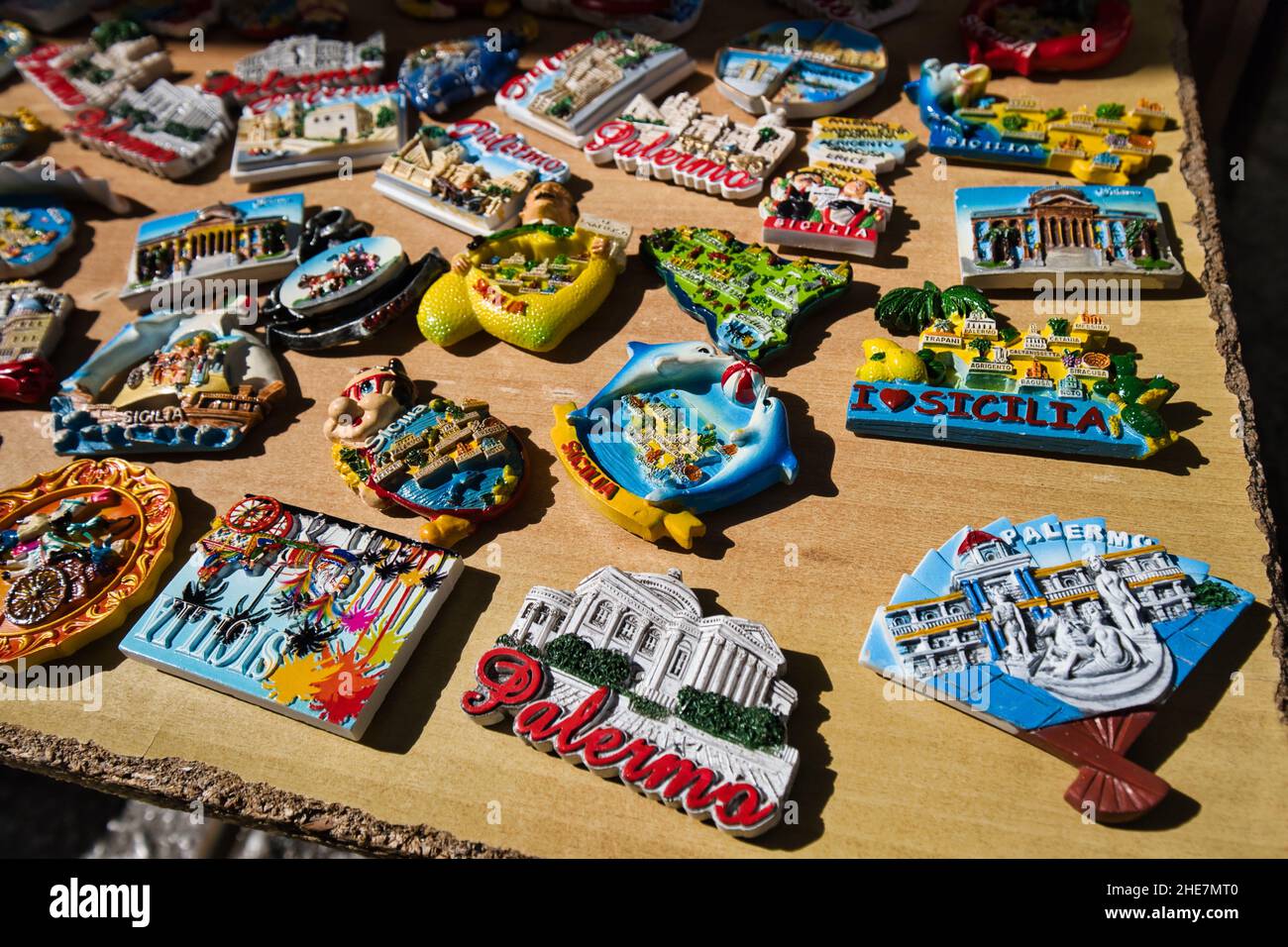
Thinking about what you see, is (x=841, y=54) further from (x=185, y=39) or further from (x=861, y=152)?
(x=185, y=39)

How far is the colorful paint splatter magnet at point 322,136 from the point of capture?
8.72 m

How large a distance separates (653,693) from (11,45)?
10.3 meters

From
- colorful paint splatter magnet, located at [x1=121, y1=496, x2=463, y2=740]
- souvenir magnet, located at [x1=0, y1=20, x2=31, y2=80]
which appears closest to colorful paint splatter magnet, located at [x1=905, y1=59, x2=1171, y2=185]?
A: colorful paint splatter magnet, located at [x1=121, y1=496, x2=463, y2=740]

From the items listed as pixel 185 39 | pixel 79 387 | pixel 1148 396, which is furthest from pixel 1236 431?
pixel 185 39

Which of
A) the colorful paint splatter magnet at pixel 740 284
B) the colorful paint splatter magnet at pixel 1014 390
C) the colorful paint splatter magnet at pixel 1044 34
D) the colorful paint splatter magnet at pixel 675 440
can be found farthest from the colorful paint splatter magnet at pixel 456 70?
the colorful paint splatter magnet at pixel 1014 390

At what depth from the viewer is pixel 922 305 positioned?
682 cm

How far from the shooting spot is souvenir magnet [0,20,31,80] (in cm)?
1044

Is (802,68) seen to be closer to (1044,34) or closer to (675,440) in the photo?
(1044,34)

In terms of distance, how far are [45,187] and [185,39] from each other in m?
2.64

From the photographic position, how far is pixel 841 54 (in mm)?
8734

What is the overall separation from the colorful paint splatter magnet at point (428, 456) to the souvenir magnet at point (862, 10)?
557 cm

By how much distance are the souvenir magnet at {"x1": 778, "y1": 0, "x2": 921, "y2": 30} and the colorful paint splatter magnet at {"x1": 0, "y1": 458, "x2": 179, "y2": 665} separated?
7255 millimetres

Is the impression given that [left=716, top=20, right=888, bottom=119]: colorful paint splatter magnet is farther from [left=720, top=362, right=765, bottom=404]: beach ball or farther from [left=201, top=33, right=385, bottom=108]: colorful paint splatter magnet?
[left=201, top=33, right=385, bottom=108]: colorful paint splatter magnet
